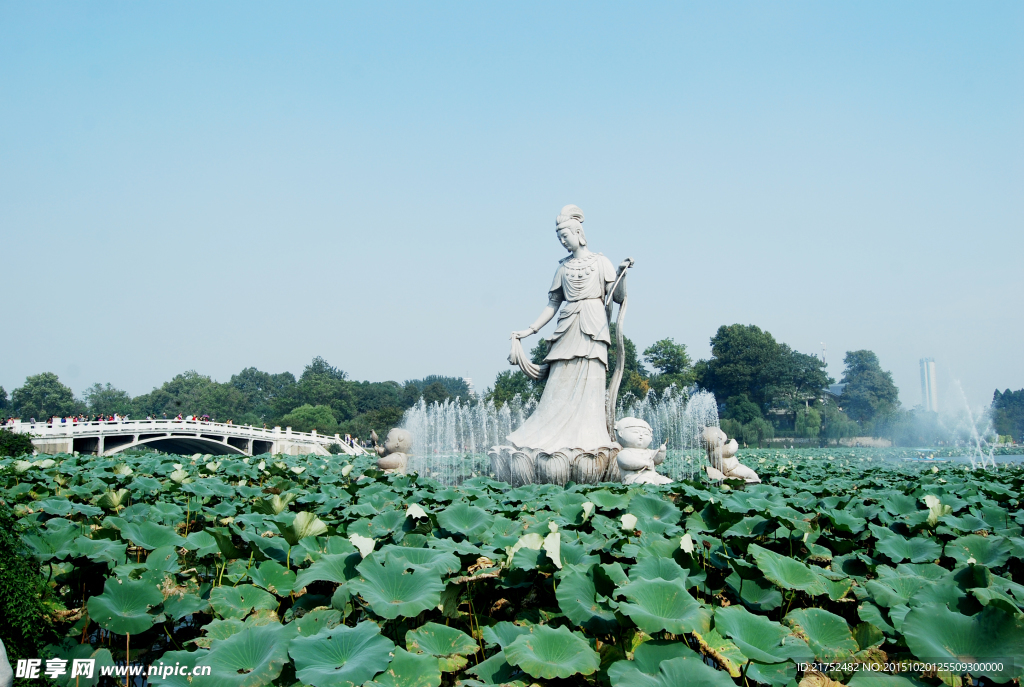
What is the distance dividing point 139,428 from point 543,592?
106ft

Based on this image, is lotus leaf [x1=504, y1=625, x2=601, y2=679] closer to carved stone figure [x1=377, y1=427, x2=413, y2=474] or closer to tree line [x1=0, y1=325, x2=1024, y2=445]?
carved stone figure [x1=377, y1=427, x2=413, y2=474]

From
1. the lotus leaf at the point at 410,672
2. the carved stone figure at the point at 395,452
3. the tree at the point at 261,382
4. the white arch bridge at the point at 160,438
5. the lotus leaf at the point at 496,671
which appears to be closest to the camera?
the lotus leaf at the point at 410,672

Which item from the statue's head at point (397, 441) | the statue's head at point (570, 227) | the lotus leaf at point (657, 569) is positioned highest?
the statue's head at point (570, 227)

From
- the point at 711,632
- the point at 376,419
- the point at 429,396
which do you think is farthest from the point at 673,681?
the point at 429,396

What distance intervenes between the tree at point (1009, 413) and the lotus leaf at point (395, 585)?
5225 cm

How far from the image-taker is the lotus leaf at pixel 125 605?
7.98 ft

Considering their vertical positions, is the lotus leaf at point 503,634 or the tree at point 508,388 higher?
the tree at point 508,388

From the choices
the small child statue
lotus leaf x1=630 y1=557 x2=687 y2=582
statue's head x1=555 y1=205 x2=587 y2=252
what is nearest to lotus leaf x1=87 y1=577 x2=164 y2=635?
lotus leaf x1=630 y1=557 x2=687 y2=582

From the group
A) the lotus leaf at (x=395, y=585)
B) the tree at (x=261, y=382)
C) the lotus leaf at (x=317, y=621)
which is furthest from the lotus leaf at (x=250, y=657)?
the tree at (x=261, y=382)

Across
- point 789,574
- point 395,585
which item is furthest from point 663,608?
point 395,585

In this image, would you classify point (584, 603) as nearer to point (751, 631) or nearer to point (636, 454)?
point (751, 631)

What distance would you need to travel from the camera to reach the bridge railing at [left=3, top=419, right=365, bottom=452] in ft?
84.2

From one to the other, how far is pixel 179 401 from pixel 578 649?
9397 centimetres

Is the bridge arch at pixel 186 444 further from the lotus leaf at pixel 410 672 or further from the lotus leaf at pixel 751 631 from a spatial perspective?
the lotus leaf at pixel 751 631
